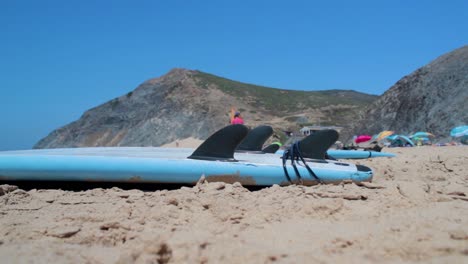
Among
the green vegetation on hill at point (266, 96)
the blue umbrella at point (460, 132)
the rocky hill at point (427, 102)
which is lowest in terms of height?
the blue umbrella at point (460, 132)

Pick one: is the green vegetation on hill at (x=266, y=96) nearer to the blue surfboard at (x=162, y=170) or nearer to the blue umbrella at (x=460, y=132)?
the blue umbrella at (x=460, y=132)

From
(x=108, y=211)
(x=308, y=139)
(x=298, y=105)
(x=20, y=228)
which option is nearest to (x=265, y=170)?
(x=308, y=139)

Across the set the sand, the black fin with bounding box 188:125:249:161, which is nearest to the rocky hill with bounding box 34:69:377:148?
the black fin with bounding box 188:125:249:161

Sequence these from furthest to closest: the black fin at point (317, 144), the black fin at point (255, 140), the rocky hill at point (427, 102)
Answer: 1. the rocky hill at point (427, 102)
2. the black fin at point (255, 140)
3. the black fin at point (317, 144)

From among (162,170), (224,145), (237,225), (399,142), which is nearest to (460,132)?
(399,142)

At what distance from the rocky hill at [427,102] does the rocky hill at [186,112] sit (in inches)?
193

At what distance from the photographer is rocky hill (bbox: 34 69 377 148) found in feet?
104

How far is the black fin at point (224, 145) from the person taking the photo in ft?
14.0

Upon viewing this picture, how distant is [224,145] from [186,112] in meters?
29.3

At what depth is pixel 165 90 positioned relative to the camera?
38.2 meters

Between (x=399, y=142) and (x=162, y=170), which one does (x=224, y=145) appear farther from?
(x=399, y=142)

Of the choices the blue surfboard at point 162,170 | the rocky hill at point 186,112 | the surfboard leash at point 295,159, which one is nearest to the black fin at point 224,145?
the blue surfboard at point 162,170

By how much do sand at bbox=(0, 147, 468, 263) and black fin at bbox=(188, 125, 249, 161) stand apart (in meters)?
0.62

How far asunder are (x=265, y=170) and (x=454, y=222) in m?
1.99
